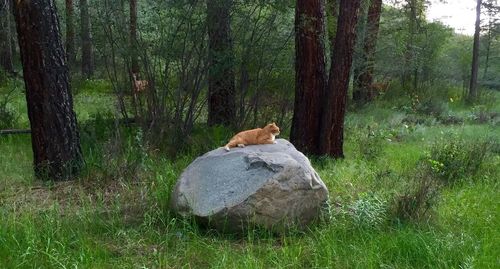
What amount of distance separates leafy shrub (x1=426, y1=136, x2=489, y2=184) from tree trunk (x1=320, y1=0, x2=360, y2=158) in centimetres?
157

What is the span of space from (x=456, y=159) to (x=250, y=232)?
3.87m

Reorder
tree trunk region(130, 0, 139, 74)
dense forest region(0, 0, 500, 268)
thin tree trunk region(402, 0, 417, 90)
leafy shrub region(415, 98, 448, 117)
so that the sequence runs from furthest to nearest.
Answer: thin tree trunk region(402, 0, 417, 90)
leafy shrub region(415, 98, 448, 117)
tree trunk region(130, 0, 139, 74)
dense forest region(0, 0, 500, 268)

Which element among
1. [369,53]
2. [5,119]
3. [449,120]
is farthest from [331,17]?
[5,119]

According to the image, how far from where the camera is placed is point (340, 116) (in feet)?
27.7

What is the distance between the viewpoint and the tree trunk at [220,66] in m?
8.52

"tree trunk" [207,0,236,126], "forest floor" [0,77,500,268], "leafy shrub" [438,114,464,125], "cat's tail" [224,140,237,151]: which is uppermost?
"tree trunk" [207,0,236,126]

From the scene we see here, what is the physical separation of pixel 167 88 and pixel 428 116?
36.4ft

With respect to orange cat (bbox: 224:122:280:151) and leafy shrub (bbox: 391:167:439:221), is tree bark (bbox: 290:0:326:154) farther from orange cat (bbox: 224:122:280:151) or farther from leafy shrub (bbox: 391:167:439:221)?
leafy shrub (bbox: 391:167:439:221)

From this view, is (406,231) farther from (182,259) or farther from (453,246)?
(182,259)

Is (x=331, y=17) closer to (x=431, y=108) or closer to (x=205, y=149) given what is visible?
(x=431, y=108)

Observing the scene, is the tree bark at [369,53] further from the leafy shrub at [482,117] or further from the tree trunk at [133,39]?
the tree trunk at [133,39]

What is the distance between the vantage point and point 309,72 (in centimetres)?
→ 840

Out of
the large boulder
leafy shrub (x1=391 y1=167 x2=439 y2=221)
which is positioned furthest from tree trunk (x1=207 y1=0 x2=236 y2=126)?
leafy shrub (x1=391 y1=167 x2=439 y2=221)

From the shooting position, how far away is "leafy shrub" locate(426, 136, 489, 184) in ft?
23.0
